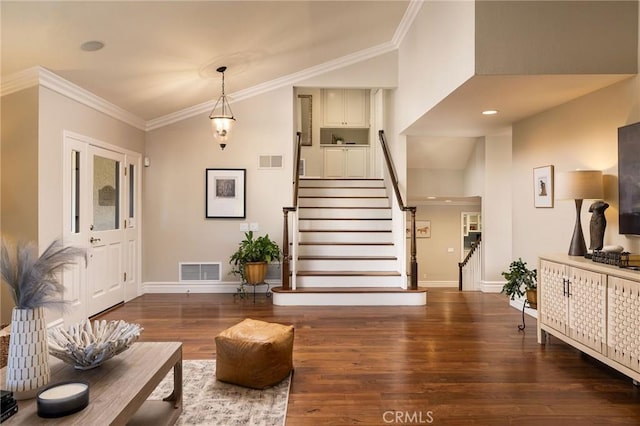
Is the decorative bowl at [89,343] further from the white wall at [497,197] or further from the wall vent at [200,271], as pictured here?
the white wall at [497,197]

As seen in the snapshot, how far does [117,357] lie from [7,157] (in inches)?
108

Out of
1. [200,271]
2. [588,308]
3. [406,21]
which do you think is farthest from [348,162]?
[588,308]

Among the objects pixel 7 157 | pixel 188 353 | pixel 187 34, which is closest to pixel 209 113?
pixel 187 34

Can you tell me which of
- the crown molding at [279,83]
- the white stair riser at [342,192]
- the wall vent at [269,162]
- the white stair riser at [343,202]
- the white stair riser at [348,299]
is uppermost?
the crown molding at [279,83]

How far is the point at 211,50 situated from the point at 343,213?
3379mm

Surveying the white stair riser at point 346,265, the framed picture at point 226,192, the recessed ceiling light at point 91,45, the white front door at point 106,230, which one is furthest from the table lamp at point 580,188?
the white front door at point 106,230

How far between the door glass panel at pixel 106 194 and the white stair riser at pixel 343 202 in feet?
9.40

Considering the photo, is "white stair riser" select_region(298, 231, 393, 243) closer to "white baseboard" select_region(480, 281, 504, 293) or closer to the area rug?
"white baseboard" select_region(480, 281, 504, 293)

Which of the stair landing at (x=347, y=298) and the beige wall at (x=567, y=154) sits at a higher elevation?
the beige wall at (x=567, y=154)

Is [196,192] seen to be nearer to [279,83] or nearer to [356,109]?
[279,83]

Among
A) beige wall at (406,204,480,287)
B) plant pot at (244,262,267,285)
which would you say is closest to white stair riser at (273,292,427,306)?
plant pot at (244,262,267,285)

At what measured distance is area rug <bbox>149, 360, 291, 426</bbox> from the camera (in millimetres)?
2418

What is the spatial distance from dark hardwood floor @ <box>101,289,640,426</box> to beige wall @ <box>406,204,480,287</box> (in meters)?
5.01

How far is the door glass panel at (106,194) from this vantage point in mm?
4805
